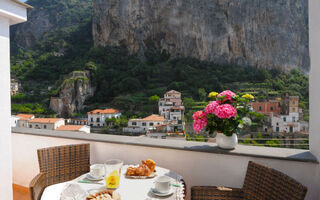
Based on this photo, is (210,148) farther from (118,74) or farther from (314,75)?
(118,74)

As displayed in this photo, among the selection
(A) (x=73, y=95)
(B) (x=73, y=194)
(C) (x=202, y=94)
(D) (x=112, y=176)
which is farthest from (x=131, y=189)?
(A) (x=73, y=95)

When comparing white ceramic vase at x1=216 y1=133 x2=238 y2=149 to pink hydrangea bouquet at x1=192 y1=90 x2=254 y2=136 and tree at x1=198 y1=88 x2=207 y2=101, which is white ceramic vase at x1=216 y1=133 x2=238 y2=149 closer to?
pink hydrangea bouquet at x1=192 y1=90 x2=254 y2=136

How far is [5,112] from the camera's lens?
4.19 feet

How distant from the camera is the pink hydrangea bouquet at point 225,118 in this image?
112 centimetres

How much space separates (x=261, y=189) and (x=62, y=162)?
120 centimetres

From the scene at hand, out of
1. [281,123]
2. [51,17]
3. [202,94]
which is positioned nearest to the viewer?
[281,123]

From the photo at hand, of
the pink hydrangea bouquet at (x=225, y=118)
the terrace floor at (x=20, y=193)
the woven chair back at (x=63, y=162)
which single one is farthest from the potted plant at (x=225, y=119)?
the terrace floor at (x=20, y=193)

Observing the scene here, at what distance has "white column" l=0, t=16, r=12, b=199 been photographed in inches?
48.4

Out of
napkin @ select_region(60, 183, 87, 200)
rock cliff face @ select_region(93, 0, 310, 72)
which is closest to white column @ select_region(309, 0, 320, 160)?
napkin @ select_region(60, 183, 87, 200)

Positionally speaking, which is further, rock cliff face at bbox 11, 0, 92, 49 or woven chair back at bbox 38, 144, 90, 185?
rock cliff face at bbox 11, 0, 92, 49

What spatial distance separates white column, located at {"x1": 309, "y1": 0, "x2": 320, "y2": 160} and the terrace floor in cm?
240

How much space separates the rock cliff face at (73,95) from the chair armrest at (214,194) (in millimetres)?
9177

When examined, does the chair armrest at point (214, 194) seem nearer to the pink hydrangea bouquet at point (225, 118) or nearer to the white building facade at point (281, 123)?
the pink hydrangea bouquet at point (225, 118)

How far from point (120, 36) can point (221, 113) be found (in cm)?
1873
